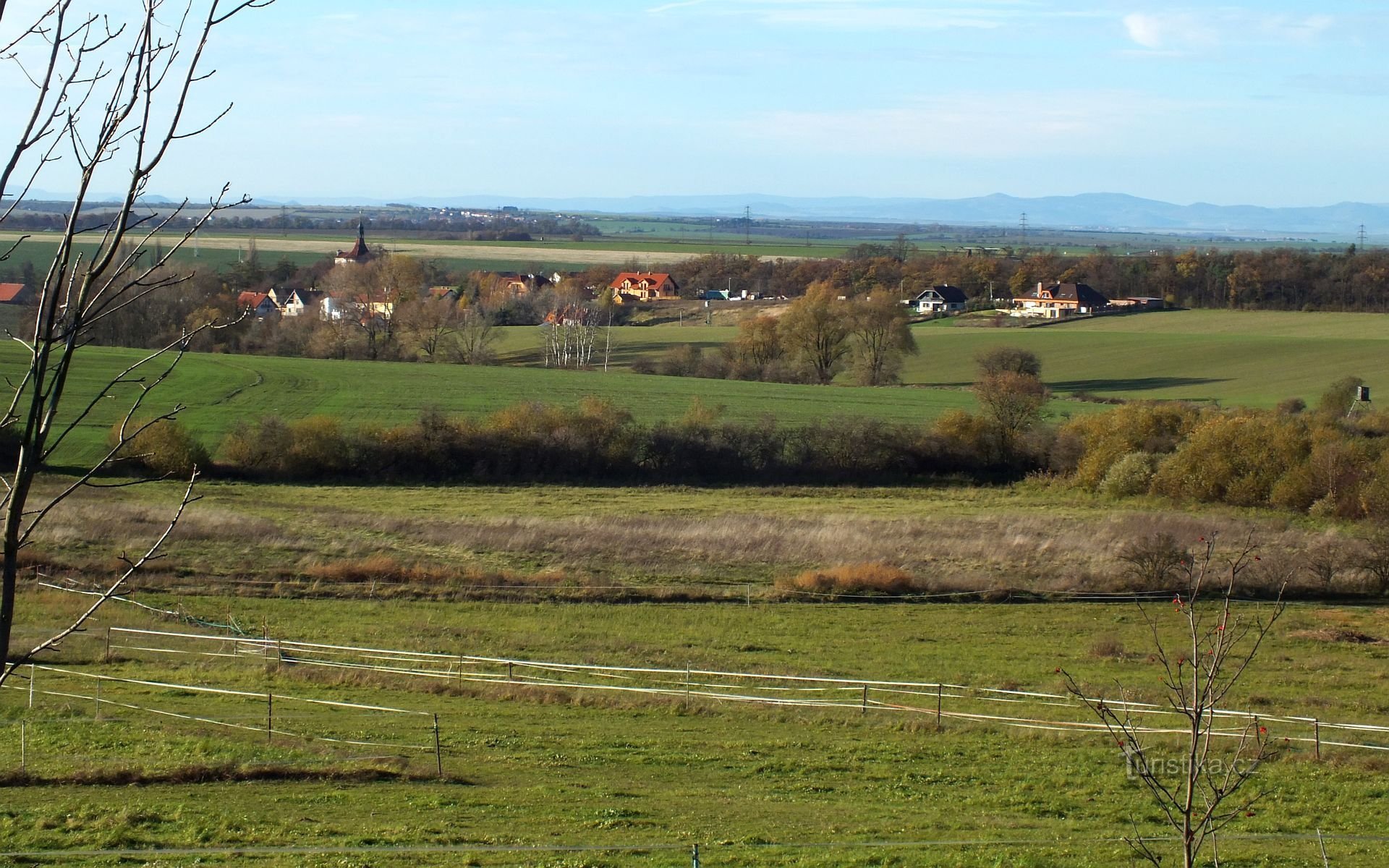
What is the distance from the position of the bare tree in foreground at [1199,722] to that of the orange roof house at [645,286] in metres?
88.6

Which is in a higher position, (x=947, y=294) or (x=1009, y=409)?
(x=947, y=294)

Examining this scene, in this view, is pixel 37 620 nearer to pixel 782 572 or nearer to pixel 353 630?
pixel 353 630

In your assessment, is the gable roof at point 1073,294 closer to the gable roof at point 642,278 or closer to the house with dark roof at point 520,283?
the gable roof at point 642,278

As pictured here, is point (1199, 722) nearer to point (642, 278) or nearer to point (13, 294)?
point (13, 294)

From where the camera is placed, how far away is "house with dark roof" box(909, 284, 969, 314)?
106375mm

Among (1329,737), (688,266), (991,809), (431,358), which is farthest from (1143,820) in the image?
(688,266)

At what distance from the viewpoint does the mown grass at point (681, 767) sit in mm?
11562

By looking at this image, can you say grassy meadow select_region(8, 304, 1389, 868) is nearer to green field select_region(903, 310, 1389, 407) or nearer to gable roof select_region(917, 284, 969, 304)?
green field select_region(903, 310, 1389, 407)

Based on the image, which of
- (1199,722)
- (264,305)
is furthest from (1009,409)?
(264,305)

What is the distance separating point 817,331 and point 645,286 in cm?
4625

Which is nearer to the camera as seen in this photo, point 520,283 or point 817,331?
point 817,331

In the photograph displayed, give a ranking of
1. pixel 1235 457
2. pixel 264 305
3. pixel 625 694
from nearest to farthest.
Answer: pixel 625 694
pixel 1235 457
pixel 264 305

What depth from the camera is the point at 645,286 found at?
12062 cm

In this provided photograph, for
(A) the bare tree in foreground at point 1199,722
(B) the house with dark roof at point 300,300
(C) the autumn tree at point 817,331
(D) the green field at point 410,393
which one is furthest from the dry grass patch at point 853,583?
(B) the house with dark roof at point 300,300
